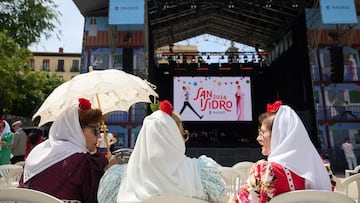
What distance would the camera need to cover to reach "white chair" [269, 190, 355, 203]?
129 cm

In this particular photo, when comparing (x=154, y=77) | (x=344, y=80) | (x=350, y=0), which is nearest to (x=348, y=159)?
(x=344, y=80)

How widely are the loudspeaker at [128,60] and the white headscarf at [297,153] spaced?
33.8ft

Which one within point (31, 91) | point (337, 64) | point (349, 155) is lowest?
point (349, 155)

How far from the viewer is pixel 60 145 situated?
1653mm

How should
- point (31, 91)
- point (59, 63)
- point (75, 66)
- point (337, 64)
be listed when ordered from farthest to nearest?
point (59, 63), point (75, 66), point (337, 64), point (31, 91)

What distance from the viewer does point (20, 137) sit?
5.16 metres

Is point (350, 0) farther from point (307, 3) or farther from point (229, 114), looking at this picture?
point (229, 114)

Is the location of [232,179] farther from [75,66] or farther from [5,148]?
[75,66]

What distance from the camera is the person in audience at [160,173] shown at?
142 centimetres

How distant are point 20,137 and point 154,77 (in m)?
8.28

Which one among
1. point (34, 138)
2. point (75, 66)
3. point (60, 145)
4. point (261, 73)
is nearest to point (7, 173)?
point (34, 138)

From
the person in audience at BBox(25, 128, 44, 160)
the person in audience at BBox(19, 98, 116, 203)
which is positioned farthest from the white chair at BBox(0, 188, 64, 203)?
the person in audience at BBox(25, 128, 44, 160)

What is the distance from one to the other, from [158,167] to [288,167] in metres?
0.63

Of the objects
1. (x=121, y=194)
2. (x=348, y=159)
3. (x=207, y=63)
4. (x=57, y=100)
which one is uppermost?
(x=207, y=63)
